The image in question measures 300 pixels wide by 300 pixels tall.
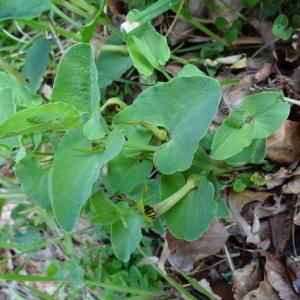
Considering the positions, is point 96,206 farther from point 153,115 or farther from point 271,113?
point 271,113

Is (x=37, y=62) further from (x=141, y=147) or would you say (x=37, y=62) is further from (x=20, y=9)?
(x=141, y=147)

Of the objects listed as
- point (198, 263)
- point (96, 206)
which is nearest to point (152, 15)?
point (96, 206)

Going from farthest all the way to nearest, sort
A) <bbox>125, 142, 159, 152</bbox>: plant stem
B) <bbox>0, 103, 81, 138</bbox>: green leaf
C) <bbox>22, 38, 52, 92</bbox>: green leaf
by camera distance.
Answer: <bbox>22, 38, 52, 92</bbox>: green leaf
<bbox>125, 142, 159, 152</bbox>: plant stem
<bbox>0, 103, 81, 138</bbox>: green leaf

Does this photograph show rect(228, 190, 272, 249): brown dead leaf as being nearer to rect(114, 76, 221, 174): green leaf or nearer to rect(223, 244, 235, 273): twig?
rect(223, 244, 235, 273): twig

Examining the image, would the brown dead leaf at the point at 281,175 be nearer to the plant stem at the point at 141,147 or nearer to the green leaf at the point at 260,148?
the green leaf at the point at 260,148

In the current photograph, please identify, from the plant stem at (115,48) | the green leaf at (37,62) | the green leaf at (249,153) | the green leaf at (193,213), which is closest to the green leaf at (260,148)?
the green leaf at (249,153)

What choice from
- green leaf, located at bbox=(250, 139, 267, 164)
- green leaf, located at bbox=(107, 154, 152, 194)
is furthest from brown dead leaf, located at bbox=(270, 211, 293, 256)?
green leaf, located at bbox=(107, 154, 152, 194)
